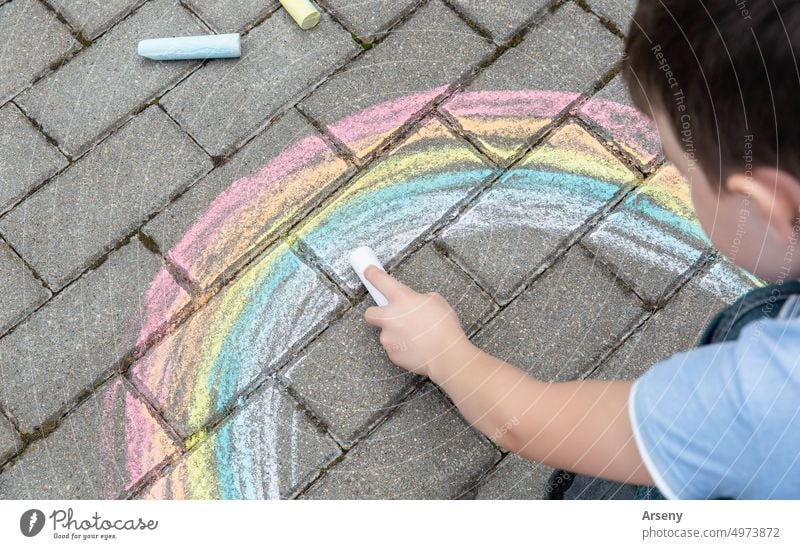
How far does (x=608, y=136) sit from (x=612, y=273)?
0.26 metres

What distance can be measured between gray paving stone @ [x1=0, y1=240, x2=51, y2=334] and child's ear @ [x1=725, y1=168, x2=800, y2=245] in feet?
3.75

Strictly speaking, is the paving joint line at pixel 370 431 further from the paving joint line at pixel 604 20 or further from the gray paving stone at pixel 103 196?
the paving joint line at pixel 604 20

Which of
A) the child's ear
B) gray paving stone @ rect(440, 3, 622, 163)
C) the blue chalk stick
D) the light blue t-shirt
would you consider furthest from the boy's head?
the blue chalk stick

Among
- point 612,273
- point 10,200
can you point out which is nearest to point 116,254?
point 10,200

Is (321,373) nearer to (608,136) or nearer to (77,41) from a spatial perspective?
(608,136)

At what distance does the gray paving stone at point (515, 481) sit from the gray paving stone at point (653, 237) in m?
0.35

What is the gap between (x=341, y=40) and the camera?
5.04 feet

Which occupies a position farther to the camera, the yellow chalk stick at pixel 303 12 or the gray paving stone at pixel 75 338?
the yellow chalk stick at pixel 303 12

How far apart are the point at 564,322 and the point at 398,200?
36cm

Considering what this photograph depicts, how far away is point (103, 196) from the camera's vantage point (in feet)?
4.77

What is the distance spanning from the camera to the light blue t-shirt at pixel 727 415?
0.76m

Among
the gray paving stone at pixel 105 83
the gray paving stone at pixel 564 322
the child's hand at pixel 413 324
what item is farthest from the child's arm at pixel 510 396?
the gray paving stone at pixel 105 83
